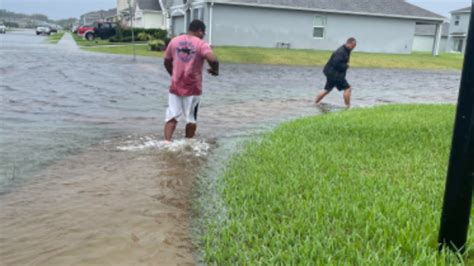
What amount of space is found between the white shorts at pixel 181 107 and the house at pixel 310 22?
24.5 metres

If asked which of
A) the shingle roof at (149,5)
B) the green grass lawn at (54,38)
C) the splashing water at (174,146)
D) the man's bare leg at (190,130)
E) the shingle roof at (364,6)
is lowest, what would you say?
the splashing water at (174,146)

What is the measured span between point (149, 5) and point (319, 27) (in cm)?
2460

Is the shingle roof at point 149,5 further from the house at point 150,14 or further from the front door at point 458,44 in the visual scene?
the front door at point 458,44

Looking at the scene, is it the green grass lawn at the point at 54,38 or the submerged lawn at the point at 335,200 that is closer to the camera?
the submerged lawn at the point at 335,200

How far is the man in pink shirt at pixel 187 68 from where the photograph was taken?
7.03 m

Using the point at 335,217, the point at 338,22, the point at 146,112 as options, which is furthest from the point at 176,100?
the point at 338,22

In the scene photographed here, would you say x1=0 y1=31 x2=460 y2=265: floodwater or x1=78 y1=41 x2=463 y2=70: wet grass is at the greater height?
x1=78 y1=41 x2=463 y2=70: wet grass

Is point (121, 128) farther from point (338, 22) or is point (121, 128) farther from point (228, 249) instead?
point (338, 22)

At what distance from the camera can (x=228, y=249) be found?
138 inches

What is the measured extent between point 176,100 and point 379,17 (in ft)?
103

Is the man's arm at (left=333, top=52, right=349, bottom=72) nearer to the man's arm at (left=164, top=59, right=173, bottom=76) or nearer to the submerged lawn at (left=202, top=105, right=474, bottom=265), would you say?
the submerged lawn at (left=202, top=105, right=474, bottom=265)

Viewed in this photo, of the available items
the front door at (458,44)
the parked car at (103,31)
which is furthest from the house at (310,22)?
the front door at (458,44)

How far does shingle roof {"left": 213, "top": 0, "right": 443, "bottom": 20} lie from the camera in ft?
108

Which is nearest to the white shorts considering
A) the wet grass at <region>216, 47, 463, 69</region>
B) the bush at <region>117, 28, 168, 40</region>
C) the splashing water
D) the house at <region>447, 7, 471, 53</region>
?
the splashing water
